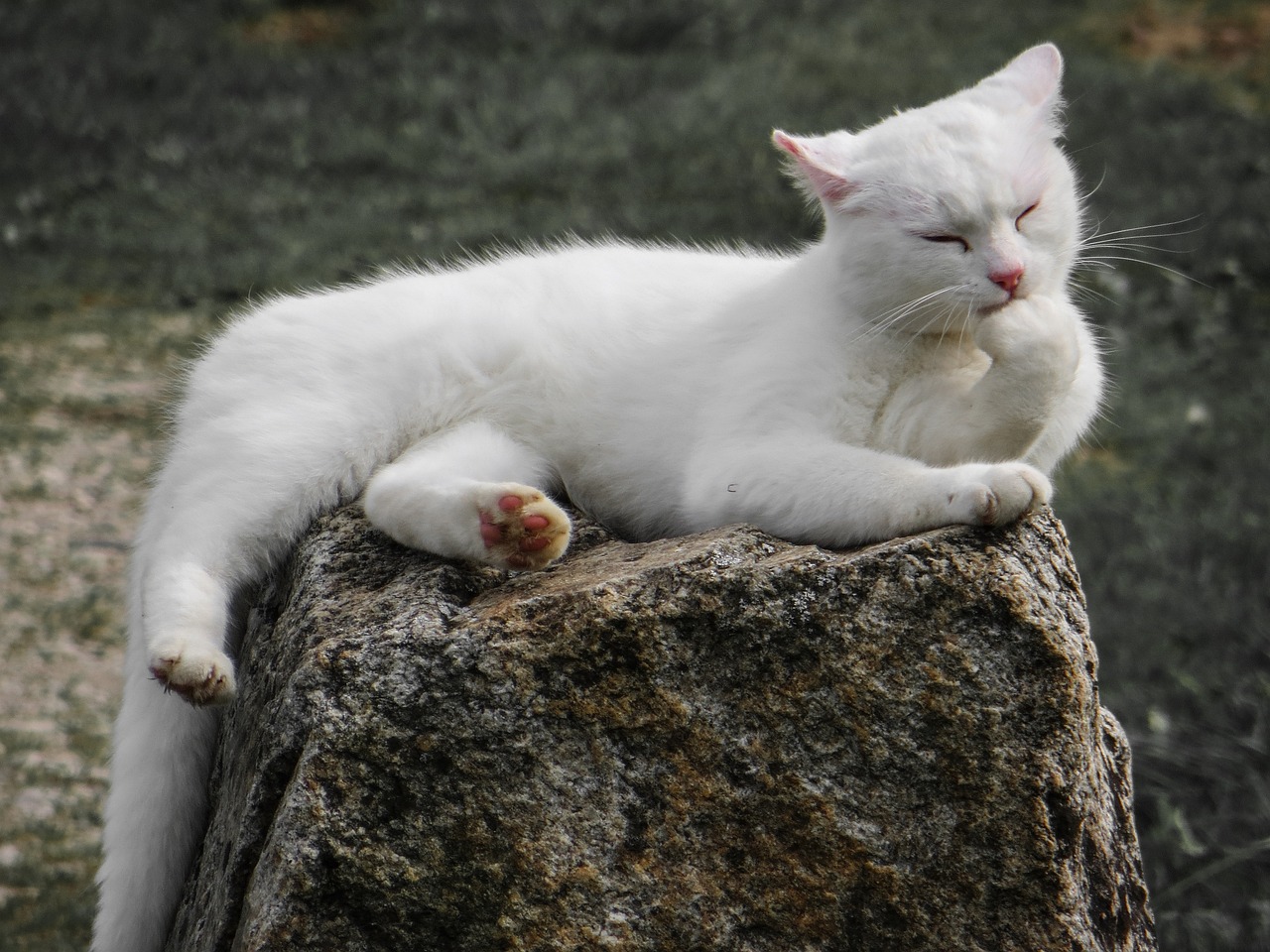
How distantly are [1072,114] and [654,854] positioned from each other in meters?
9.07

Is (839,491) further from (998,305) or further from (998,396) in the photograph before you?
(998,305)

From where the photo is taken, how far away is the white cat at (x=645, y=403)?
8.73ft

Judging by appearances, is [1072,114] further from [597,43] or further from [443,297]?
[443,297]

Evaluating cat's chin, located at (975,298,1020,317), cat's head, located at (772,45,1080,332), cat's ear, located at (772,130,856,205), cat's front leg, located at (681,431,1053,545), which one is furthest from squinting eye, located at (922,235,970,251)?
cat's front leg, located at (681,431,1053,545)

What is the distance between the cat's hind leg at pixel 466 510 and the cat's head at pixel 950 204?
90 centimetres

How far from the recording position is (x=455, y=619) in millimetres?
2496

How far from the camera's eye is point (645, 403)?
10.6ft

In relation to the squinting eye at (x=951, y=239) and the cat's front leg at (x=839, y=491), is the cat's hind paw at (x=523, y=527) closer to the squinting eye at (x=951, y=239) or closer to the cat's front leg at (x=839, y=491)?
the cat's front leg at (x=839, y=491)

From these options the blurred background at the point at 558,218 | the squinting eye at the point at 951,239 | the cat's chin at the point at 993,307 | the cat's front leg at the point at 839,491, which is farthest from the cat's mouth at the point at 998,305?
the blurred background at the point at 558,218

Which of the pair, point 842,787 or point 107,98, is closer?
point 842,787

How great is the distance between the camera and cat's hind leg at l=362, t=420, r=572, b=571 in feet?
8.55

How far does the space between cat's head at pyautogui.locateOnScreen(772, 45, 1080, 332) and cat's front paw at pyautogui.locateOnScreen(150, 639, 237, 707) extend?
62.9 inches

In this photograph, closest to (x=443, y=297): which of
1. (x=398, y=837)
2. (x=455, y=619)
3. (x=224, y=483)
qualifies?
(x=224, y=483)

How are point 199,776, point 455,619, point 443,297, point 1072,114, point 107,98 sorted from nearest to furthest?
point 455,619, point 199,776, point 443,297, point 1072,114, point 107,98
